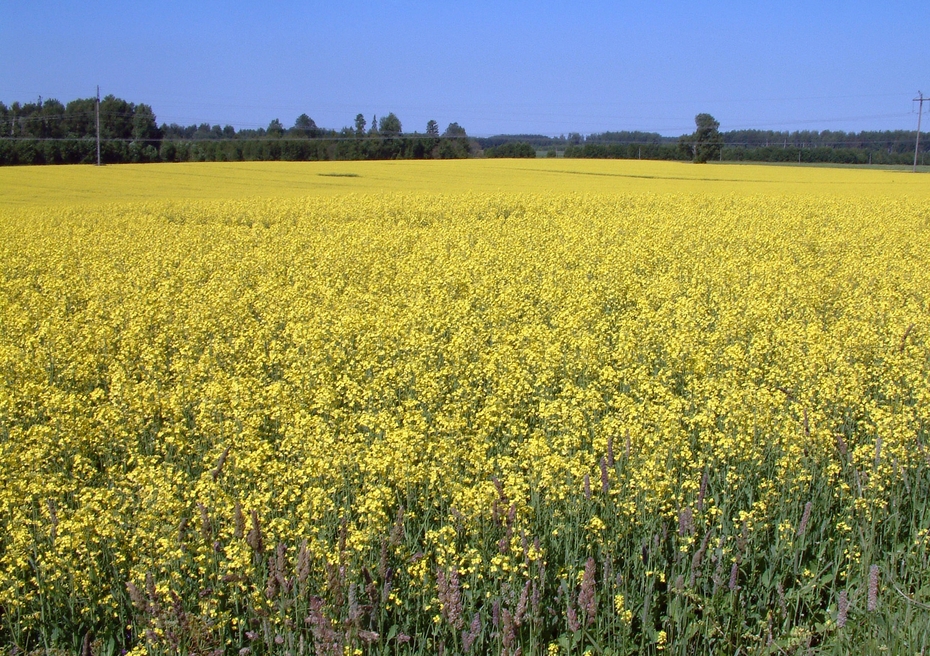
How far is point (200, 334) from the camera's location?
8.23 m

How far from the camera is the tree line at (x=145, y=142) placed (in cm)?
5469

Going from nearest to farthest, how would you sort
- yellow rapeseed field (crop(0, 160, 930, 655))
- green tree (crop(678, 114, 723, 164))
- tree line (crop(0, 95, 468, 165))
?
1. yellow rapeseed field (crop(0, 160, 930, 655))
2. tree line (crop(0, 95, 468, 165))
3. green tree (crop(678, 114, 723, 164))

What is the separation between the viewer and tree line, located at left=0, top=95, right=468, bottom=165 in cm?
5469

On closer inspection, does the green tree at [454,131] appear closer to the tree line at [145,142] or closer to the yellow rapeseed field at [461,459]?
the tree line at [145,142]

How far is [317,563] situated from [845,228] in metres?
16.8

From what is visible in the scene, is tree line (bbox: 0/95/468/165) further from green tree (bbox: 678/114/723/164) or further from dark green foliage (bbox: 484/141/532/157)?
green tree (bbox: 678/114/723/164)

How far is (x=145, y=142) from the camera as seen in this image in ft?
198

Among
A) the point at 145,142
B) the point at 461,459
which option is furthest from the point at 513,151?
the point at 461,459

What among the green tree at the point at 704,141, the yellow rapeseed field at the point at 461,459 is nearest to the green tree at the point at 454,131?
the green tree at the point at 704,141

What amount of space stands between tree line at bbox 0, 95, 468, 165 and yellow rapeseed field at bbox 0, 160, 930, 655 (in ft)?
157

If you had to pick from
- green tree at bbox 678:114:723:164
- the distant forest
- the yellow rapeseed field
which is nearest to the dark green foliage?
the distant forest

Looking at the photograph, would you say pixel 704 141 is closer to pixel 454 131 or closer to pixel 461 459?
pixel 454 131

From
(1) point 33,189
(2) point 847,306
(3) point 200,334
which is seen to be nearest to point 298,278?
(3) point 200,334

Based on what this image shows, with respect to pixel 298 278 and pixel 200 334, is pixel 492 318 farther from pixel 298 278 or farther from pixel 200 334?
pixel 298 278
